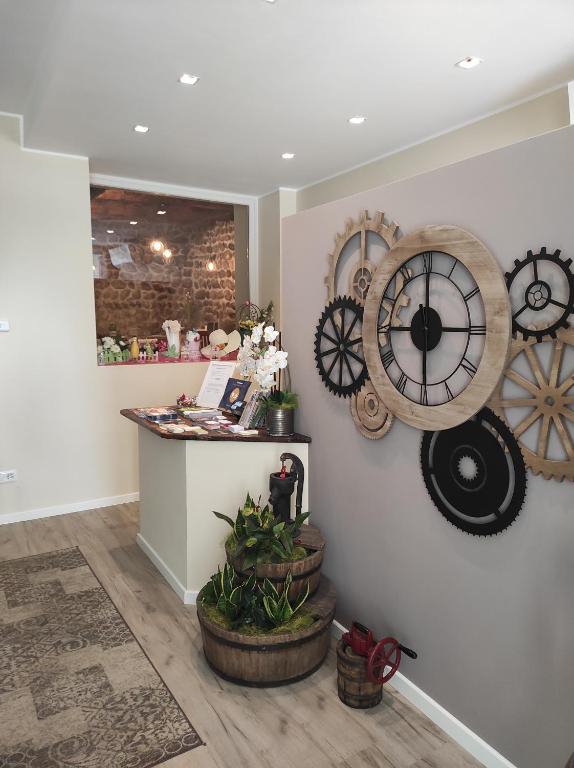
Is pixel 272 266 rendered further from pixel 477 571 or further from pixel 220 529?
pixel 477 571

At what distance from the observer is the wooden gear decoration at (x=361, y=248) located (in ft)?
7.54

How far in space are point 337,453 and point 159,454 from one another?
1259 mm

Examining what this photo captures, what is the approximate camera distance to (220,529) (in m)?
3.17

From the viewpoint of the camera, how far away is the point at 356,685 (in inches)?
89.2

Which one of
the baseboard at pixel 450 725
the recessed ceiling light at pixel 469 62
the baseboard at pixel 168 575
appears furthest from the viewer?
the baseboard at pixel 168 575

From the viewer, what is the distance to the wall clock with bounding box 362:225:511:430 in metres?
1.87

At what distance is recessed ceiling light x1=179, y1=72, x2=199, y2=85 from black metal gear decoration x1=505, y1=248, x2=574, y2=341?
2.17 meters

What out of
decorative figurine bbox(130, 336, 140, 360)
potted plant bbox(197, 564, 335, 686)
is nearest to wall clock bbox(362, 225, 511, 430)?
potted plant bbox(197, 564, 335, 686)

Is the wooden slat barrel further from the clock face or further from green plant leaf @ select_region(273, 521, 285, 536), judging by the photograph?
the clock face

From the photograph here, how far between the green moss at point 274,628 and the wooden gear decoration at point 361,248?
1.36 m

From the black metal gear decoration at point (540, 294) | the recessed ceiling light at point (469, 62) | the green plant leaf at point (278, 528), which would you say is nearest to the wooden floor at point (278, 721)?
the green plant leaf at point (278, 528)

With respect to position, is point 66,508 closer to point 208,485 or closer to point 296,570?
point 208,485

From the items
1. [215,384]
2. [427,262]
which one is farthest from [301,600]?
[215,384]

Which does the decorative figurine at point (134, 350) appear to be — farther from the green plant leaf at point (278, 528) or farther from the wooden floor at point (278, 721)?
the green plant leaf at point (278, 528)
